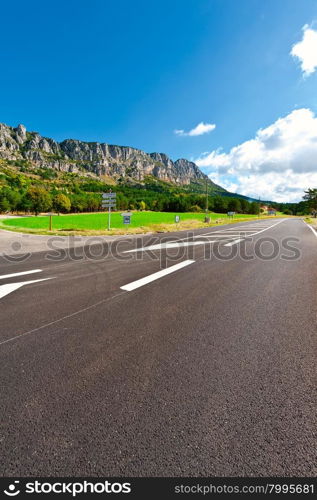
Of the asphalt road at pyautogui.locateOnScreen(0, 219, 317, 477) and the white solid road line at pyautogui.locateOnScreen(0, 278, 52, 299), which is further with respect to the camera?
the white solid road line at pyautogui.locateOnScreen(0, 278, 52, 299)

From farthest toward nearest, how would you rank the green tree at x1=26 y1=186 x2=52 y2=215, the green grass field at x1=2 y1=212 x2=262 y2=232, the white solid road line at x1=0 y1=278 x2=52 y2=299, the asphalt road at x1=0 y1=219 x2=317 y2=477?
the green tree at x1=26 y1=186 x2=52 y2=215 < the green grass field at x1=2 y1=212 x2=262 y2=232 < the white solid road line at x1=0 y1=278 x2=52 y2=299 < the asphalt road at x1=0 y1=219 x2=317 y2=477

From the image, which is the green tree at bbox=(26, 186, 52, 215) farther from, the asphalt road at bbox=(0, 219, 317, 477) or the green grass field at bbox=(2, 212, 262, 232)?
the asphalt road at bbox=(0, 219, 317, 477)

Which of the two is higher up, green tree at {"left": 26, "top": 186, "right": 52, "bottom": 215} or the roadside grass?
green tree at {"left": 26, "top": 186, "right": 52, "bottom": 215}

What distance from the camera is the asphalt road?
51.3 inches

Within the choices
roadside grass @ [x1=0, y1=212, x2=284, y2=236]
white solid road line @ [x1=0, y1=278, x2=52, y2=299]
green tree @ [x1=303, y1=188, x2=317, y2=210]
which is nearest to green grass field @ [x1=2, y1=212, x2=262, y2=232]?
roadside grass @ [x1=0, y1=212, x2=284, y2=236]

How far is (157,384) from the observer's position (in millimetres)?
1884

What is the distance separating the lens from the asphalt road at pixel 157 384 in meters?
1.30

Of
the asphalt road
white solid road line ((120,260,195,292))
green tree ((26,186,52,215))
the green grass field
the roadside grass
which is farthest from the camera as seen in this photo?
green tree ((26,186,52,215))

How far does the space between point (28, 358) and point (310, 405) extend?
2.64 metres

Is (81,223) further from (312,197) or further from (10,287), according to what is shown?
(312,197)

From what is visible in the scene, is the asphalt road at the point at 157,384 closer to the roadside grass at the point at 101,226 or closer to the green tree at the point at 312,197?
the roadside grass at the point at 101,226

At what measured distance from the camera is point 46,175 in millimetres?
186750
